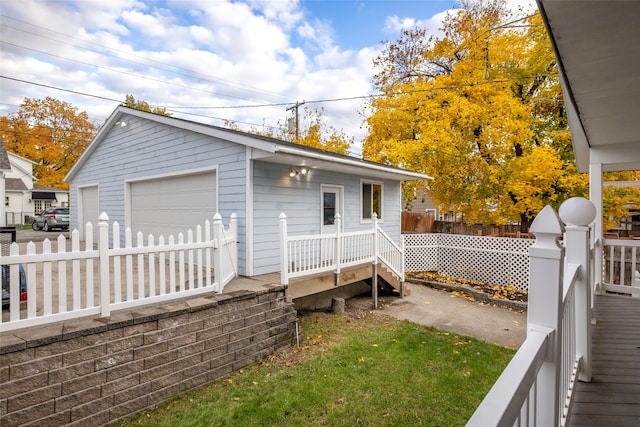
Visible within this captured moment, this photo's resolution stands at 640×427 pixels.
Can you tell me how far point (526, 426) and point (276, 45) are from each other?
1496 cm

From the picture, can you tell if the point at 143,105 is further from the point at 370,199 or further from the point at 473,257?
the point at 473,257

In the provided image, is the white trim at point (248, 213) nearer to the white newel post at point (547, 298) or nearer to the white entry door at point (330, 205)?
the white entry door at point (330, 205)

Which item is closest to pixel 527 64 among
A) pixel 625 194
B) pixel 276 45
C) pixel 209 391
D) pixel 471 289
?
pixel 625 194

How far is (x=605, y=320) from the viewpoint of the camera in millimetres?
3975

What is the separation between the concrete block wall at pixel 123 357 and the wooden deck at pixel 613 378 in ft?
12.3

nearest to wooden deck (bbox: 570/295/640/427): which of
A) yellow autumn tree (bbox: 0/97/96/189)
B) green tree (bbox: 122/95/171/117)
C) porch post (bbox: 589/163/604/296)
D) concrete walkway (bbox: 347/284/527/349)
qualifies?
porch post (bbox: 589/163/604/296)

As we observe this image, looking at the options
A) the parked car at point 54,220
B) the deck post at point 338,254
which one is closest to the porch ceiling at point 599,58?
the deck post at point 338,254

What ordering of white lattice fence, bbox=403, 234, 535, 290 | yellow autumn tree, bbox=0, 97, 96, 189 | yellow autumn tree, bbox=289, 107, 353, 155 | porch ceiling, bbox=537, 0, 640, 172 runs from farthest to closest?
yellow autumn tree, bbox=0, 97, 96, 189, yellow autumn tree, bbox=289, 107, 353, 155, white lattice fence, bbox=403, 234, 535, 290, porch ceiling, bbox=537, 0, 640, 172

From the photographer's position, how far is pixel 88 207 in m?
11.5

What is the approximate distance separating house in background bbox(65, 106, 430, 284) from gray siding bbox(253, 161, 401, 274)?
20 mm

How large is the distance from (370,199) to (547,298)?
27.7ft

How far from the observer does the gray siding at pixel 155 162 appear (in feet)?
21.7

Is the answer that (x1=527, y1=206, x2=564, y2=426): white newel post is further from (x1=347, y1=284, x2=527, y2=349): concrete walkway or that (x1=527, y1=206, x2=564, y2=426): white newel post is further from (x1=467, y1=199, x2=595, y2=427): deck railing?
(x1=347, y1=284, x2=527, y2=349): concrete walkway

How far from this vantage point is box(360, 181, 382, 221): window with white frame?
31.7 feet
